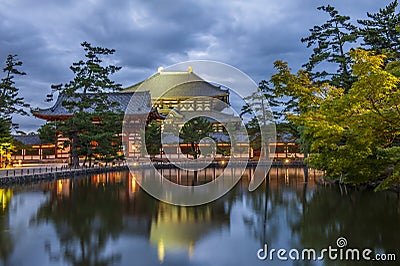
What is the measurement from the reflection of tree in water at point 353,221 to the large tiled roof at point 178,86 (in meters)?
36.8

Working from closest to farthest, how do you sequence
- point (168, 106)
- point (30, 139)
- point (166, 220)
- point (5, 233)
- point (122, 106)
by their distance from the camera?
point (5, 233) → point (166, 220) → point (122, 106) → point (30, 139) → point (168, 106)

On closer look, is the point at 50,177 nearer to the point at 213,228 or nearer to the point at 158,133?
the point at 158,133

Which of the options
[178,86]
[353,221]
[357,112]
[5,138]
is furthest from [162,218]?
[178,86]

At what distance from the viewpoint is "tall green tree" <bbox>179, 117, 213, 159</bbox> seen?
38.0 meters

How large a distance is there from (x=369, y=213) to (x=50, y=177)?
65.4 ft

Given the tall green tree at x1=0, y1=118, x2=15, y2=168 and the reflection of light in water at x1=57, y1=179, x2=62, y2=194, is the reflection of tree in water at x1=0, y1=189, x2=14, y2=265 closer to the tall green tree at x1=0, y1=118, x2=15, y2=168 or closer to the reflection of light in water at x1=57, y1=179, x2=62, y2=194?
the reflection of light in water at x1=57, y1=179, x2=62, y2=194

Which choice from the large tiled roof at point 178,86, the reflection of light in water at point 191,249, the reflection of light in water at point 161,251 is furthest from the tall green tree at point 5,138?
A: the large tiled roof at point 178,86

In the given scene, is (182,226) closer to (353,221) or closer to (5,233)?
(5,233)

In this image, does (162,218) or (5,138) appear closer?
(162,218)

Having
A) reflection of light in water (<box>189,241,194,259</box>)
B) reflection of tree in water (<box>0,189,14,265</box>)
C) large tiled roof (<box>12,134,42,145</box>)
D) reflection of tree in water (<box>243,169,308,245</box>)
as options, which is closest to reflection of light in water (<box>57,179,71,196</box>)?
reflection of tree in water (<box>0,189,14,265</box>)

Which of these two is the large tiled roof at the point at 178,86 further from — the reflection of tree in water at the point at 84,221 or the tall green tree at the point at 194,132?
the reflection of tree in water at the point at 84,221

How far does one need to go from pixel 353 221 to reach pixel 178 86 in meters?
45.5

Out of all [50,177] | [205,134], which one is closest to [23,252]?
[50,177]

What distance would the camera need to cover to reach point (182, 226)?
11.4 m
